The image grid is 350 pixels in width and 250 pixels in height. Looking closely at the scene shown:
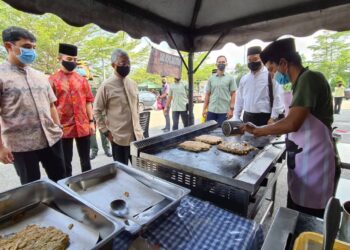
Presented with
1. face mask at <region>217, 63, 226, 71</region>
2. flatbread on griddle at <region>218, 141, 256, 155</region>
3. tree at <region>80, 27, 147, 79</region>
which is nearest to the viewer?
flatbread on griddle at <region>218, 141, 256, 155</region>

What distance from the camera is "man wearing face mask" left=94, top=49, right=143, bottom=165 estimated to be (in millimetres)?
2650

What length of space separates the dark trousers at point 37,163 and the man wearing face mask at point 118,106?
0.60 m

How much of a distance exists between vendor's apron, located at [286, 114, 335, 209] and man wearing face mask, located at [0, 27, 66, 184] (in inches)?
93.2

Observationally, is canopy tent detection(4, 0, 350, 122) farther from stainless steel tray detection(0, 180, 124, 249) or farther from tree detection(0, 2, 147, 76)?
tree detection(0, 2, 147, 76)

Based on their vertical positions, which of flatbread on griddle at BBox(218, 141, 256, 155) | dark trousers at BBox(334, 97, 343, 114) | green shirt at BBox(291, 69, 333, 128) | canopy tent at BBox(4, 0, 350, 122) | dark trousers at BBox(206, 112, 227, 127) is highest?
canopy tent at BBox(4, 0, 350, 122)

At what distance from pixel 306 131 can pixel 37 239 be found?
177 centimetres

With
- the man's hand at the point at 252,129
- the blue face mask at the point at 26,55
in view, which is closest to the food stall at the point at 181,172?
the man's hand at the point at 252,129

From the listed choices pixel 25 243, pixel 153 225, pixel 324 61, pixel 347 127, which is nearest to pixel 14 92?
pixel 25 243

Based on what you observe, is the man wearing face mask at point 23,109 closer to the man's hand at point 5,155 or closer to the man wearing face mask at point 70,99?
the man's hand at point 5,155

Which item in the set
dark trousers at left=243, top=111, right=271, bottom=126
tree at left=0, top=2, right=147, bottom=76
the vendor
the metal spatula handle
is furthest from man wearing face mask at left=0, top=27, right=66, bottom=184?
tree at left=0, top=2, right=147, bottom=76

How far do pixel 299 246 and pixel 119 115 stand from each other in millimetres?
2308

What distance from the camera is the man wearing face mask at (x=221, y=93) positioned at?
4562mm

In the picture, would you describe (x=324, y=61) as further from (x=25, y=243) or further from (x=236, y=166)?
(x=25, y=243)

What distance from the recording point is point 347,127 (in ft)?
27.4
